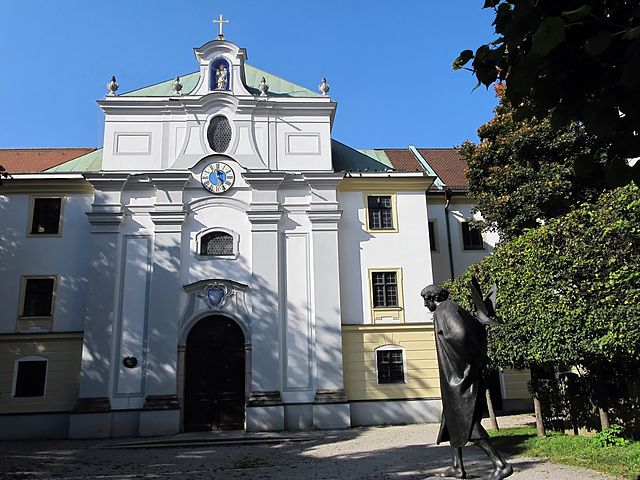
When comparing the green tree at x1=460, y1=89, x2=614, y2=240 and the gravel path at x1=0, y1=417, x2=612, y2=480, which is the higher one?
the green tree at x1=460, y1=89, x2=614, y2=240

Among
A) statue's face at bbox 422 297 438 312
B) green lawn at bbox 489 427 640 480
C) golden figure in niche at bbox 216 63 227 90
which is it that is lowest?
A: green lawn at bbox 489 427 640 480

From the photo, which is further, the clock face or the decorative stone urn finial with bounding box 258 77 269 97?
the decorative stone urn finial with bounding box 258 77 269 97

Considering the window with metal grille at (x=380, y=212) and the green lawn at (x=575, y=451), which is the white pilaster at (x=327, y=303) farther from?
the green lawn at (x=575, y=451)

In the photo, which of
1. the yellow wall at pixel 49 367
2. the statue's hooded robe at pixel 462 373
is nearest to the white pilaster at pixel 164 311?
the yellow wall at pixel 49 367

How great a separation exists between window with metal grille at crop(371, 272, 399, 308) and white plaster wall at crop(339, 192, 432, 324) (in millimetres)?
284

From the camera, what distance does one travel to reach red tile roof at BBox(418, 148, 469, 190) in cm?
2592

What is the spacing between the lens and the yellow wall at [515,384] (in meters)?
21.7

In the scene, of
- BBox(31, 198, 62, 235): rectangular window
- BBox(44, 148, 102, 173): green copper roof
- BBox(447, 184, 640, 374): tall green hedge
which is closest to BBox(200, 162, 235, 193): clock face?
BBox(44, 148, 102, 173): green copper roof

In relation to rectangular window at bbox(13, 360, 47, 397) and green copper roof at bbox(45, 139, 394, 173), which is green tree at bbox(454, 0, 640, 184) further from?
rectangular window at bbox(13, 360, 47, 397)

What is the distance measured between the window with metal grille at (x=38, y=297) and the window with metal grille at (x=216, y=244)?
5712mm

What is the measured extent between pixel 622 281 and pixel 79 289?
689 inches

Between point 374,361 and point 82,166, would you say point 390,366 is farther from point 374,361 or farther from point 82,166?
point 82,166

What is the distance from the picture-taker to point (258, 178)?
2077 centimetres

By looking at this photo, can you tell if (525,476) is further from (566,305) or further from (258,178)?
(258,178)
